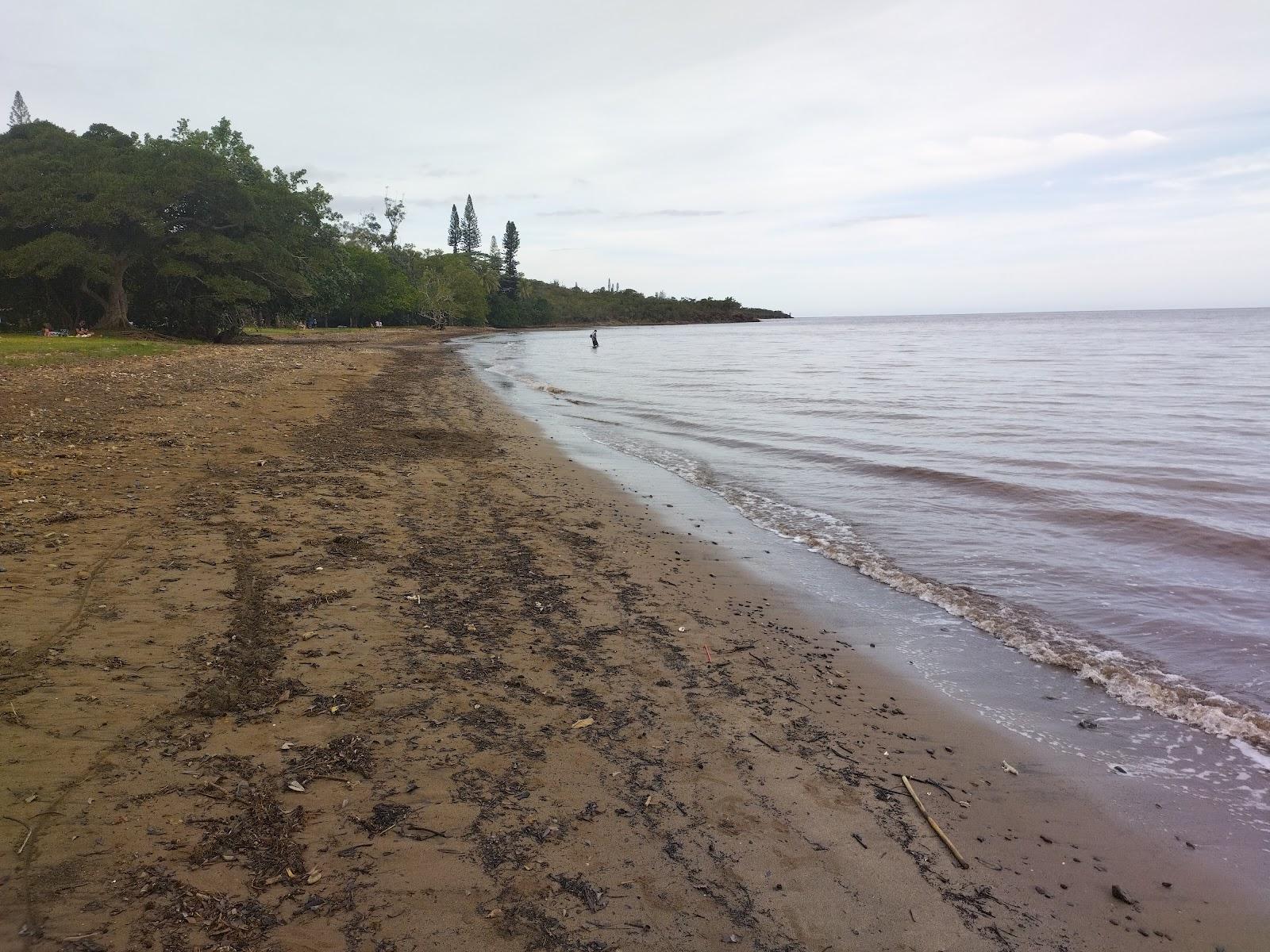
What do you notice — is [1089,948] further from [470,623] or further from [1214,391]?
[1214,391]

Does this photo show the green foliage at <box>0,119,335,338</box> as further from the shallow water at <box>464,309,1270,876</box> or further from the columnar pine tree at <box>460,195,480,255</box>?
the columnar pine tree at <box>460,195,480,255</box>

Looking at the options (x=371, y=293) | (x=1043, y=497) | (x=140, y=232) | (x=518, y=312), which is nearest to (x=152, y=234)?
(x=140, y=232)

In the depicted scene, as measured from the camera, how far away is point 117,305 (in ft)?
117

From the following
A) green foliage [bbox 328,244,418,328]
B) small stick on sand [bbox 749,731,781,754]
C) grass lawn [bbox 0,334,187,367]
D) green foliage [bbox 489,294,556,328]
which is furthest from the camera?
green foliage [bbox 489,294,556,328]

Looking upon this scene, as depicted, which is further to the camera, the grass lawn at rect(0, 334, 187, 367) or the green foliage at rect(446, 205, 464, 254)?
the green foliage at rect(446, 205, 464, 254)

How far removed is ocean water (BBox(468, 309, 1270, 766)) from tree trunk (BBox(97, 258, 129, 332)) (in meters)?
24.5

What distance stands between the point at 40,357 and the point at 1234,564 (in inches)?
1034

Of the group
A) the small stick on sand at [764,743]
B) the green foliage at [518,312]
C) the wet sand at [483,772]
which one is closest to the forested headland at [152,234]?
the wet sand at [483,772]

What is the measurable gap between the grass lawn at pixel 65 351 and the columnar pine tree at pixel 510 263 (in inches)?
4255

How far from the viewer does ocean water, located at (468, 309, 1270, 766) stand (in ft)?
18.8

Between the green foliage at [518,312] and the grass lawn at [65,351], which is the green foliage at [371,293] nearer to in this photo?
the green foliage at [518,312]

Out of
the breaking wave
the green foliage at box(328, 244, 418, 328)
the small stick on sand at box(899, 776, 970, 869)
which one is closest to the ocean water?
the breaking wave

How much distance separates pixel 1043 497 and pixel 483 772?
1006 cm

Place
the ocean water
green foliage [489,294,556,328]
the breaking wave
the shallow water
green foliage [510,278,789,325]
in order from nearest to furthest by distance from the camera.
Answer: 1. the shallow water
2. the breaking wave
3. the ocean water
4. green foliage [489,294,556,328]
5. green foliage [510,278,789,325]
